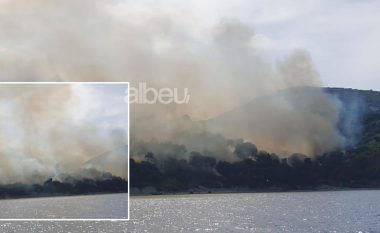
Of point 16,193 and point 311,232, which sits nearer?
point 16,193

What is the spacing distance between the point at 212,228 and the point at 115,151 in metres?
48.3

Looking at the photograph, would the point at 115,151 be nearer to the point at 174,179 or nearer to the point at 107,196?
the point at 107,196

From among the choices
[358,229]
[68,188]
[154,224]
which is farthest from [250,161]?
[68,188]

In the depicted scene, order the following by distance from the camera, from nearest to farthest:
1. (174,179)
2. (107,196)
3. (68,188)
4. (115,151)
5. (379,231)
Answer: (115,151) → (107,196) → (68,188) → (379,231) → (174,179)

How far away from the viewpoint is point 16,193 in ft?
136

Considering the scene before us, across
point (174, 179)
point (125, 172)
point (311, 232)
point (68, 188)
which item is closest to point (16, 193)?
point (68, 188)

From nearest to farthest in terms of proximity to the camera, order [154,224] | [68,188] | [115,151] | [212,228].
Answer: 1. [115,151]
2. [68,188]
3. [212,228]
4. [154,224]

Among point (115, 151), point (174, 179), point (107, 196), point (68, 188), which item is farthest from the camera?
point (174, 179)

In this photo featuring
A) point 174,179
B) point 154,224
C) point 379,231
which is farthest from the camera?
point 174,179

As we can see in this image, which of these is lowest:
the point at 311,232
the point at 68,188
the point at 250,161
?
the point at 311,232

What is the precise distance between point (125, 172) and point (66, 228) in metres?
46.8

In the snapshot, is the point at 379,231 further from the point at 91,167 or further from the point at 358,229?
the point at 91,167

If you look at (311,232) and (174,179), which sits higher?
(174,179)

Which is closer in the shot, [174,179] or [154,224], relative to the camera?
[154,224]
